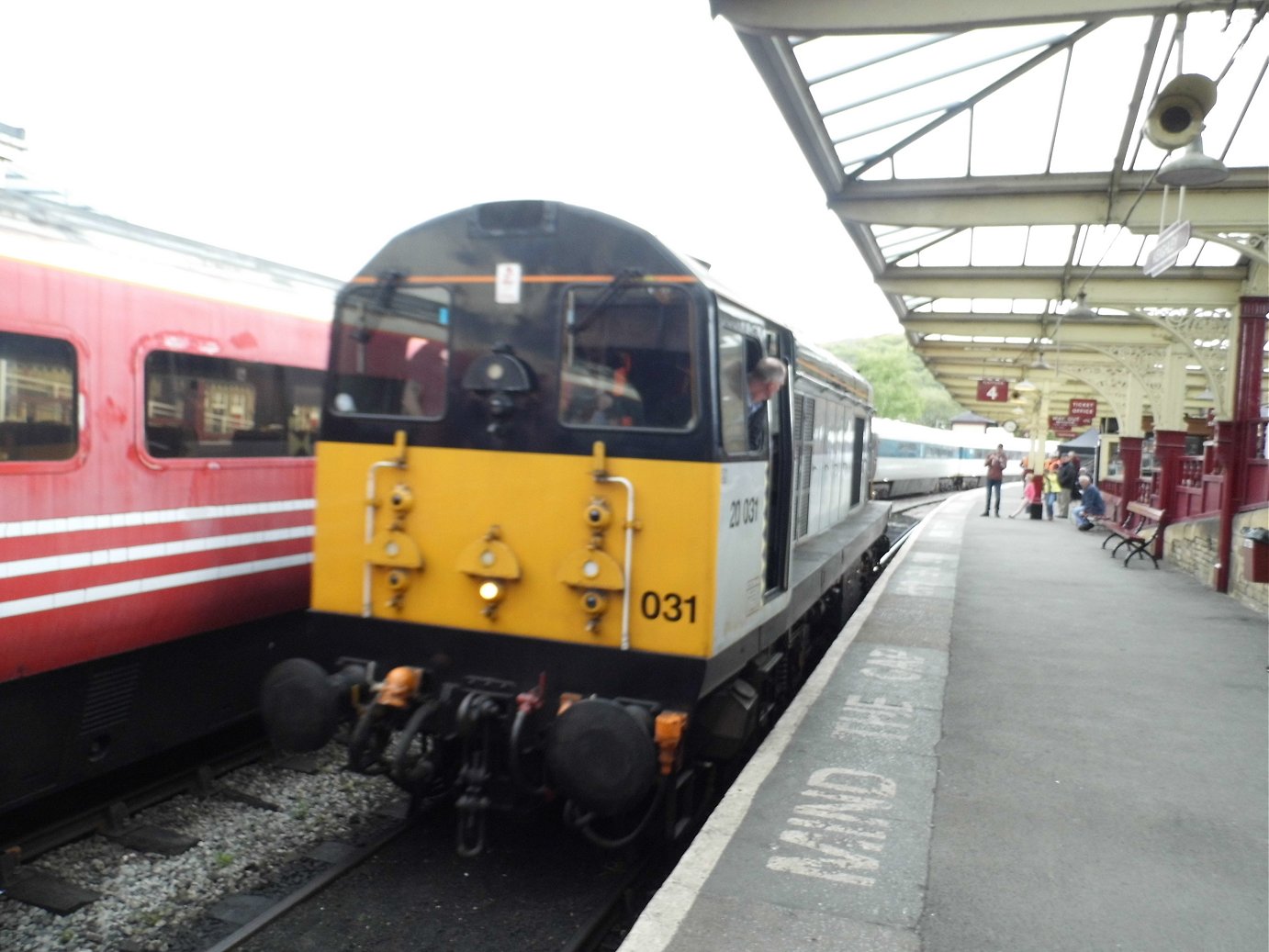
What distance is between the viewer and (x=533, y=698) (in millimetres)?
4789

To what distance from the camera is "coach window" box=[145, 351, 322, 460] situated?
19.5ft

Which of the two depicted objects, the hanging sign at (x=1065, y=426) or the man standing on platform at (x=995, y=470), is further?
the hanging sign at (x=1065, y=426)

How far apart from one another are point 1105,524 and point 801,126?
1400 cm

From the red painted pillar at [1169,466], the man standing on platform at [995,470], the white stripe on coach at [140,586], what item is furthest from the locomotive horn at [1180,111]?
the man standing on platform at [995,470]

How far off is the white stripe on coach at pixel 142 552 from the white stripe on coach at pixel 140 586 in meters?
0.13

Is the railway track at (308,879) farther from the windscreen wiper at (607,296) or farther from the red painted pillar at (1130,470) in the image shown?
the red painted pillar at (1130,470)

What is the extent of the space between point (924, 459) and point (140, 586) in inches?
1332

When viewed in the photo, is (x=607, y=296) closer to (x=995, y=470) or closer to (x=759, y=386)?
(x=759, y=386)

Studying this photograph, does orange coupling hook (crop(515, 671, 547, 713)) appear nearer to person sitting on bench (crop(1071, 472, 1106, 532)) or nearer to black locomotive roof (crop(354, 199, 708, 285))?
black locomotive roof (crop(354, 199, 708, 285))

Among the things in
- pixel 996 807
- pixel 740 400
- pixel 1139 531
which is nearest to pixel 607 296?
pixel 740 400

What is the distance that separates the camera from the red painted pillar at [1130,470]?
2175cm

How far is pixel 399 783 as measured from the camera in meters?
5.14

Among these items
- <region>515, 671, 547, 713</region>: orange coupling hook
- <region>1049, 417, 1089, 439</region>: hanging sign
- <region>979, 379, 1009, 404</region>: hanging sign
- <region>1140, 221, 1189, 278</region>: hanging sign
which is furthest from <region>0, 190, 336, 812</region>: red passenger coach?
<region>1049, 417, 1089, 439</region>: hanging sign

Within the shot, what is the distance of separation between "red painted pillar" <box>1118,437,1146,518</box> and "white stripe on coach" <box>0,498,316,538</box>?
19.4 metres
